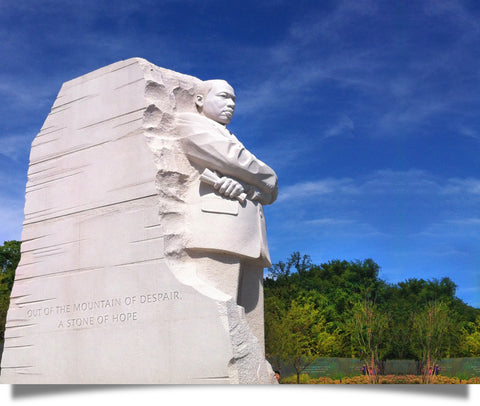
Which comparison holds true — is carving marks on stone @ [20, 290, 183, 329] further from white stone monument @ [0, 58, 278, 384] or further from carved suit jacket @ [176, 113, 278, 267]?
carved suit jacket @ [176, 113, 278, 267]

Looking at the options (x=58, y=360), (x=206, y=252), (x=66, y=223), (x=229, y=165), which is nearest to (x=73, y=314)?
(x=58, y=360)

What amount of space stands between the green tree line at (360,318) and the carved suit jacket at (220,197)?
9.16m

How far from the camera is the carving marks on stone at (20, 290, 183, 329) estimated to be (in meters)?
8.21

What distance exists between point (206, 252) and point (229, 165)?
124 cm

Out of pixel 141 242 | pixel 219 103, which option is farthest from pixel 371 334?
pixel 141 242

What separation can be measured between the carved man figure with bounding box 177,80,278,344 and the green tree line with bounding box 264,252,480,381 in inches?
349

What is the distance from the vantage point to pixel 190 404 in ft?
23.6

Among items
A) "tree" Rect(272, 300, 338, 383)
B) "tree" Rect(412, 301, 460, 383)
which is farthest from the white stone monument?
"tree" Rect(412, 301, 460, 383)

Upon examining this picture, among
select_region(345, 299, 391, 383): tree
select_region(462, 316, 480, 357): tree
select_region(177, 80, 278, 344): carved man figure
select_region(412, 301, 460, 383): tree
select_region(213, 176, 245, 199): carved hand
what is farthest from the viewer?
select_region(462, 316, 480, 357): tree

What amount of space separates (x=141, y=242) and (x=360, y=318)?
11248 mm

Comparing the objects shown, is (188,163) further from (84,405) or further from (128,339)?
(84,405)

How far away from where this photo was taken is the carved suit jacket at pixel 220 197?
8.42m

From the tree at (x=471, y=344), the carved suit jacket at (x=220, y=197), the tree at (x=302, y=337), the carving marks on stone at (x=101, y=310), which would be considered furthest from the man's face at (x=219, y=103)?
the tree at (x=471, y=344)

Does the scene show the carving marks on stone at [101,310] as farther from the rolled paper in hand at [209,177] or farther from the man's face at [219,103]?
the man's face at [219,103]
